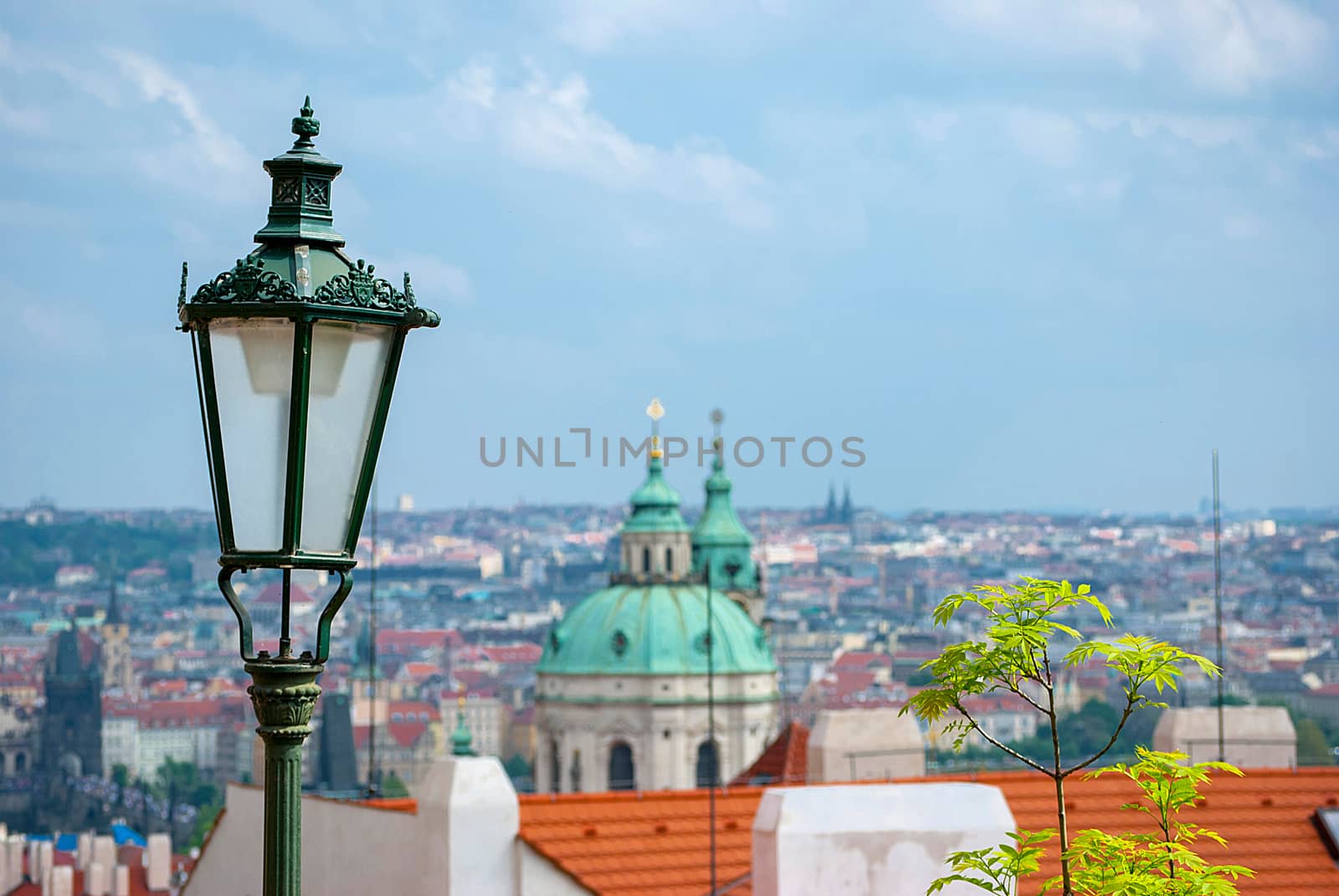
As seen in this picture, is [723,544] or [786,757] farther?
[723,544]

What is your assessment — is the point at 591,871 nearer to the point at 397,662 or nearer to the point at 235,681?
the point at 235,681

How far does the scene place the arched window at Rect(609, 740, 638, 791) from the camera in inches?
3617

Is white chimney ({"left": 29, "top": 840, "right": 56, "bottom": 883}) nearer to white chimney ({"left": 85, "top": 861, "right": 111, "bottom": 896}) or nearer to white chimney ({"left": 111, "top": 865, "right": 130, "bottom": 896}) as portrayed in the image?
white chimney ({"left": 85, "top": 861, "right": 111, "bottom": 896})

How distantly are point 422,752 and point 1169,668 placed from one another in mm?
141731

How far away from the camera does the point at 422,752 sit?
146m

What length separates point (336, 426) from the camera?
4.42 metres

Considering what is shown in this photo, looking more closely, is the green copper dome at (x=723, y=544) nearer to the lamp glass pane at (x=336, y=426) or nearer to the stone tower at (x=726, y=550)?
the stone tower at (x=726, y=550)

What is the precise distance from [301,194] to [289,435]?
0.52m

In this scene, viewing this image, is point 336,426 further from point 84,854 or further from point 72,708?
point 72,708

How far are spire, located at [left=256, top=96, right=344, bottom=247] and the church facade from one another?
279ft

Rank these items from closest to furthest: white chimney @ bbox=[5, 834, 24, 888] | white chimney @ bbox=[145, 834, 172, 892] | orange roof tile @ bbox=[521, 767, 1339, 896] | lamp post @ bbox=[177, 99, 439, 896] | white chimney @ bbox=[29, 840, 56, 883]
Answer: lamp post @ bbox=[177, 99, 439, 896] < orange roof tile @ bbox=[521, 767, 1339, 896] < white chimney @ bbox=[29, 840, 56, 883] < white chimney @ bbox=[5, 834, 24, 888] < white chimney @ bbox=[145, 834, 172, 892]

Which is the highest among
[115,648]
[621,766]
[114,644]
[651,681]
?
[651,681]

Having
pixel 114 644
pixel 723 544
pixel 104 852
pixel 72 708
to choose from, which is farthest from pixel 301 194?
pixel 114 644

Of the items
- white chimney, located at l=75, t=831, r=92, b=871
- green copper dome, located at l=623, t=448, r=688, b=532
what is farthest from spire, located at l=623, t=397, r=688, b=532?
white chimney, located at l=75, t=831, r=92, b=871
